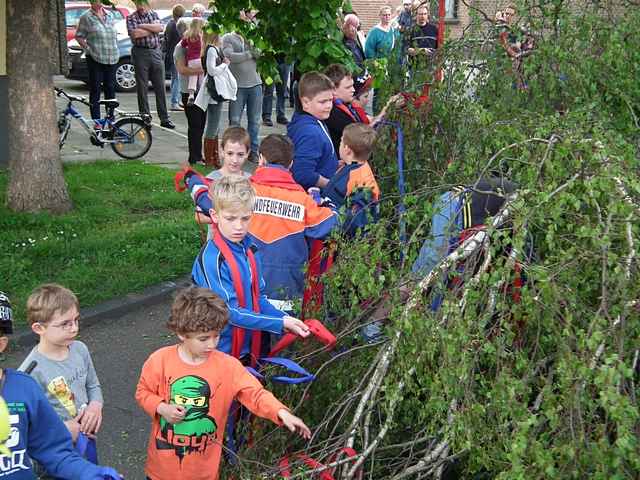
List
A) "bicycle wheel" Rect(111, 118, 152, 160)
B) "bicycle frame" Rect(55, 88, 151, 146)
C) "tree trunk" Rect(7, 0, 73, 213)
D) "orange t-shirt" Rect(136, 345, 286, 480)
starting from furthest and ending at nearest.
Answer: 1. "bicycle wheel" Rect(111, 118, 152, 160)
2. "bicycle frame" Rect(55, 88, 151, 146)
3. "tree trunk" Rect(7, 0, 73, 213)
4. "orange t-shirt" Rect(136, 345, 286, 480)

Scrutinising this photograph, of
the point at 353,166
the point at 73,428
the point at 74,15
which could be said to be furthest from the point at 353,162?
the point at 74,15

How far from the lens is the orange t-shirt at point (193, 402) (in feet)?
11.4

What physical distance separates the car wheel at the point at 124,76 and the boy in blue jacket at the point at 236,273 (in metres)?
14.7

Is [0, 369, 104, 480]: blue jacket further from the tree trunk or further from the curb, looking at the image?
the tree trunk

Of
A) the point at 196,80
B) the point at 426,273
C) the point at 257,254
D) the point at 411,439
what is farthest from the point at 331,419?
the point at 196,80

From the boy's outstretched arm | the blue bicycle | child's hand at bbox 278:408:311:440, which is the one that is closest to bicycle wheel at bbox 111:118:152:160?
the blue bicycle

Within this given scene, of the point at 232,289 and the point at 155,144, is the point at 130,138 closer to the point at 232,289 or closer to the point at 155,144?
the point at 155,144

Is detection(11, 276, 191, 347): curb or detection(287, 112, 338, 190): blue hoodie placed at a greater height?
detection(287, 112, 338, 190): blue hoodie

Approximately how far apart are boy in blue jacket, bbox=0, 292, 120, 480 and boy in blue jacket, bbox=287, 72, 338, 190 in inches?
120

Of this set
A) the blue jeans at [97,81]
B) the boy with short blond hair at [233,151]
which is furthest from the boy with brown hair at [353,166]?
the blue jeans at [97,81]

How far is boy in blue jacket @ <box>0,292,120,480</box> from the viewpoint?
2.81 metres

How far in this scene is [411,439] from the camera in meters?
3.70

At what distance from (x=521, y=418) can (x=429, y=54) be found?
3.64 meters

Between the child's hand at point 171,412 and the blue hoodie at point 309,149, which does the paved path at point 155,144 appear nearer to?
the blue hoodie at point 309,149
